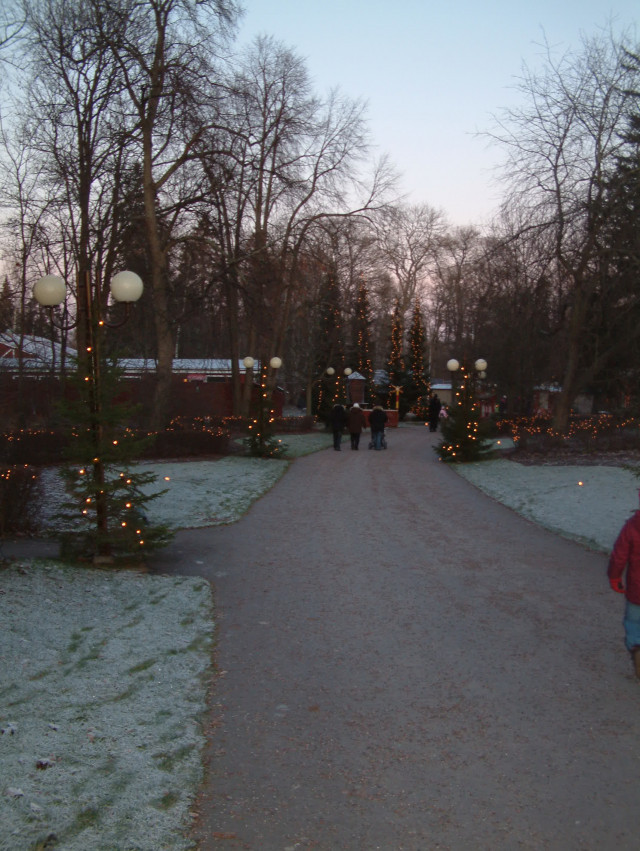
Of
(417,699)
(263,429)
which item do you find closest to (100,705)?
(417,699)

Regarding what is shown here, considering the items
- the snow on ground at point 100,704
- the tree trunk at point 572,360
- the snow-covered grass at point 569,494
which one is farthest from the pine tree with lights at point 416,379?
the snow on ground at point 100,704

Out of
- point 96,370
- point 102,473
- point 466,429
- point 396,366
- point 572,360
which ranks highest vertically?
point 396,366

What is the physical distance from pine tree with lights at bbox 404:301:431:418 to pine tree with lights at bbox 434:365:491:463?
31.0 metres

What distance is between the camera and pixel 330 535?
1133 cm

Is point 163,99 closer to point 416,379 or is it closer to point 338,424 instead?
point 338,424

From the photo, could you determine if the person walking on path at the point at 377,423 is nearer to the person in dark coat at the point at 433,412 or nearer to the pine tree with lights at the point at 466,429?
the pine tree with lights at the point at 466,429

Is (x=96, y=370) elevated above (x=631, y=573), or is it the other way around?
(x=96, y=370)

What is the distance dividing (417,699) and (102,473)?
5046 millimetres

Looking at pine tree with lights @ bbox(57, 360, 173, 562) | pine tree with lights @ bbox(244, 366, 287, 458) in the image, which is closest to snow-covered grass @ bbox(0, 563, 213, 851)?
pine tree with lights @ bbox(57, 360, 173, 562)

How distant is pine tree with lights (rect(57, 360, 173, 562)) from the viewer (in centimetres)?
873

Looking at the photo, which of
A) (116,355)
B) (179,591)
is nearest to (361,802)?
(179,591)

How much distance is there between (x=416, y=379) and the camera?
55.1 meters

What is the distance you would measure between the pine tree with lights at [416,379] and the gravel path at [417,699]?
146 feet

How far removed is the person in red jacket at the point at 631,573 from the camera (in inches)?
216
